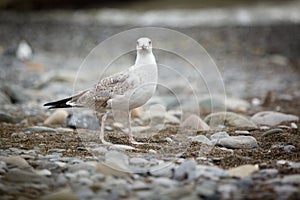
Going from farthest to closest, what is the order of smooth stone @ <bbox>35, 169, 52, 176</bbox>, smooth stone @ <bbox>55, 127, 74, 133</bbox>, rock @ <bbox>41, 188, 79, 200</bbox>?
1. smooth stone @ <bbox>55, 127, 74, 133</bbox>
2. smooth stone @ <bbox>35, 169, 52, 176</bbox>
3. rock @ <bbox>41, 188, 79, 200</bbox>

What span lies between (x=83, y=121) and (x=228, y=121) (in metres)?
1.80

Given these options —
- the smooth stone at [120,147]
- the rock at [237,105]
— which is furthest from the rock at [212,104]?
the smooth stone at [120,147]

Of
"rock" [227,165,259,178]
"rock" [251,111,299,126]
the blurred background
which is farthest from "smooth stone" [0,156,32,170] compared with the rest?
the blurred background

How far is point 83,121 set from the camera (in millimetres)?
6574

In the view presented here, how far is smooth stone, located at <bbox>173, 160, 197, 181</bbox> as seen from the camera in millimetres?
4055

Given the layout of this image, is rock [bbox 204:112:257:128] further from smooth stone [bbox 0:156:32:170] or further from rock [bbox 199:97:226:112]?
smooth stone [bbox 0:156:32:170]

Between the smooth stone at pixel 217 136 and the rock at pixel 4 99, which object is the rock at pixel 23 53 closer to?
the rock at pixel 4 99

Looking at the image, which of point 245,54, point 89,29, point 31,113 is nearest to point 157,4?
point 89,29

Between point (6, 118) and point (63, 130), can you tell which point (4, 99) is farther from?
point (63, 130)

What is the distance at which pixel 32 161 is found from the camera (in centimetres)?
454

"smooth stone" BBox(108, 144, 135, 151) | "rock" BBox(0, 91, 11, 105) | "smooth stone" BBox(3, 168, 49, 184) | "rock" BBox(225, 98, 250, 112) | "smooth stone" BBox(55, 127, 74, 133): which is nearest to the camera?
"smooth stone" BBox(3, 168, 49, 184)

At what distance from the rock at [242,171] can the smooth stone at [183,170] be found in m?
0.29

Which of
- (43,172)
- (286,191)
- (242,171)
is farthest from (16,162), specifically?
(286,191)

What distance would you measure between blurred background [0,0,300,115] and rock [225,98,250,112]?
620mm
